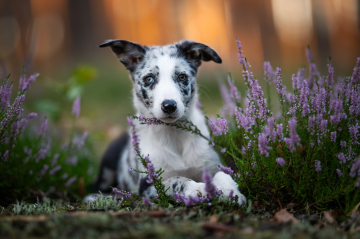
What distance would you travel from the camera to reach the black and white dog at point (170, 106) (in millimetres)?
2807

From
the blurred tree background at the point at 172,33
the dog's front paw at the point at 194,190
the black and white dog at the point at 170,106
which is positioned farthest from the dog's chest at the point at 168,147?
the blurred tree background at the point at 172,33

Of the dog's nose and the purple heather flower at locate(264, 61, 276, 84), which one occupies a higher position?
the purple heather flower at locate(264, 61, 276, 84)

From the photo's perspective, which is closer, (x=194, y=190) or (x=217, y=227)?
(x=217, y=227)

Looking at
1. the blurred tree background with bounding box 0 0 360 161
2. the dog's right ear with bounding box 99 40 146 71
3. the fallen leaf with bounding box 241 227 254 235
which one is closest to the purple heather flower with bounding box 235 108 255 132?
the fallen leaf with bounding box 241 227 254 235

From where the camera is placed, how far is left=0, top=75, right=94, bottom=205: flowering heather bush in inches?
107

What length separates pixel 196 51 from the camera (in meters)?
3.48

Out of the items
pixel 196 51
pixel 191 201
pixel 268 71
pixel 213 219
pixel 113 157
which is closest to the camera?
pixel 213 219

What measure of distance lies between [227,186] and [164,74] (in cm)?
131

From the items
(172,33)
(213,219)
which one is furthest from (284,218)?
(172,33)

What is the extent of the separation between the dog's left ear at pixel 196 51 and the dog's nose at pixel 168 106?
86 centimetres

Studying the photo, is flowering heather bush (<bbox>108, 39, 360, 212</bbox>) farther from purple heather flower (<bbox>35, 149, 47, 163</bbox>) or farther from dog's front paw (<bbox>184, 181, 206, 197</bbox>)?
purple heather flower (<bbox>35, 149, 47, 163</bbox>)

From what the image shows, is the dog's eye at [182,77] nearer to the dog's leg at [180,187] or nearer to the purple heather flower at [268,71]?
the purple heather flower at [268,71]

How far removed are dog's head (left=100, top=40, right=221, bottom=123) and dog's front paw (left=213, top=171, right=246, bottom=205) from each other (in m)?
0.67

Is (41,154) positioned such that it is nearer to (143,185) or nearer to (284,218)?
(143,185)
